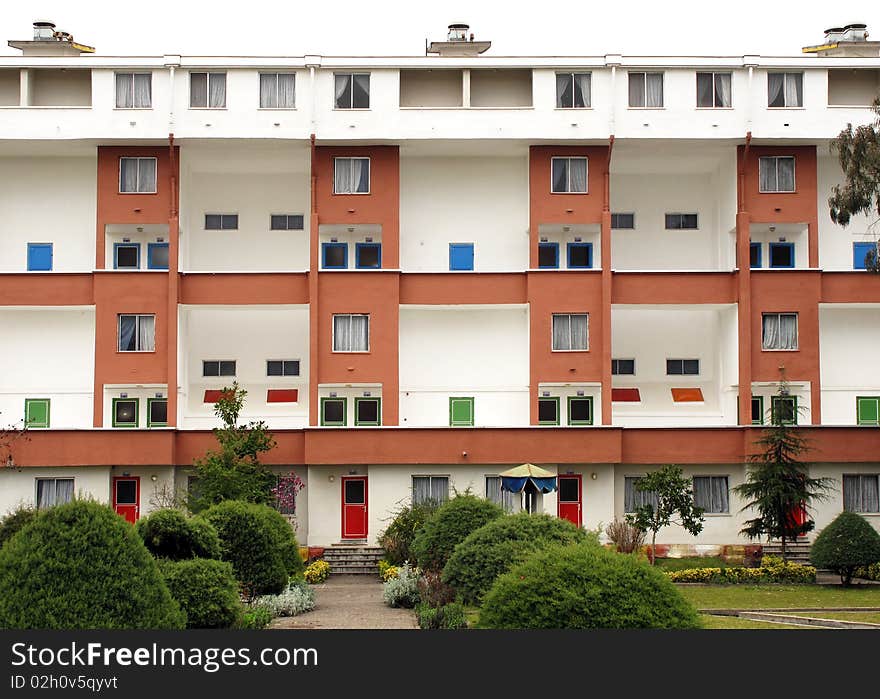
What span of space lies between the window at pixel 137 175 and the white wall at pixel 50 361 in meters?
4.93

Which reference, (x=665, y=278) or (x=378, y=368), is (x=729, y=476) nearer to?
(x=665, y=278)

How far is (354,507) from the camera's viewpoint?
47.3 meters

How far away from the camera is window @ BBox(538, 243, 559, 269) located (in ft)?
164

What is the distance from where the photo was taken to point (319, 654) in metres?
13.1

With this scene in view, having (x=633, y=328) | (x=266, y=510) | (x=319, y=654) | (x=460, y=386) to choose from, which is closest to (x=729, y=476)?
(x=633, y=328)

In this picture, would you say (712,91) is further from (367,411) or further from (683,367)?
(367,411)

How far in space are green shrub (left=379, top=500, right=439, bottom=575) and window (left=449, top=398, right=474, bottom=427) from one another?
17.2 feet

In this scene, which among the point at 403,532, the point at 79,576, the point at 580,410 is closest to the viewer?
the point at 79,576

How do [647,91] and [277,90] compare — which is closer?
[277,90]

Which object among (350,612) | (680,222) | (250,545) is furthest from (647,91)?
(250,545)

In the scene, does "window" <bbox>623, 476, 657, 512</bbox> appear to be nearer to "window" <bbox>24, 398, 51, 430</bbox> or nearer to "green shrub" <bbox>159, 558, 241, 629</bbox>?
"window" <bbox>24, 398, 51, 430</bbox>

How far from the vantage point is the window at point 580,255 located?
50.1 meters

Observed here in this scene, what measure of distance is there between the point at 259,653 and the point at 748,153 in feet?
129

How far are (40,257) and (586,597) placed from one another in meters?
38.2
